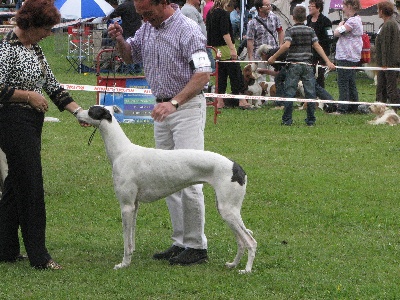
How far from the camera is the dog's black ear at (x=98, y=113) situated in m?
6.21

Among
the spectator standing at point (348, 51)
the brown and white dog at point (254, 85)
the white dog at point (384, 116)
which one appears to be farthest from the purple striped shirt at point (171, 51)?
the brown and white dog at point (254, 85)

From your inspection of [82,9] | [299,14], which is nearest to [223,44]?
[299,14]

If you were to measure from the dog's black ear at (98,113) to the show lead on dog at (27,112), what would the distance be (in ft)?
0.52

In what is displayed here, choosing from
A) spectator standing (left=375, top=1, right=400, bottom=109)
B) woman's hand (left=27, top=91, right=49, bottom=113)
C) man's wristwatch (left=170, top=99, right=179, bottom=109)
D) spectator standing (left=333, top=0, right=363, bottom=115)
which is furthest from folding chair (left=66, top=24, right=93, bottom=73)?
man's wristwatch (left=170, top=99, right=179, bottom=109)

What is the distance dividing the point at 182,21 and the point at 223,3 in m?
10.7

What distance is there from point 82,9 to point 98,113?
17.1 m

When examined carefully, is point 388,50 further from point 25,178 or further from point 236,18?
point 236,18

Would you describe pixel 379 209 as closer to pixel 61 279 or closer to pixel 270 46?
pixel 61 279

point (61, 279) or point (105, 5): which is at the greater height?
point (105, 5)

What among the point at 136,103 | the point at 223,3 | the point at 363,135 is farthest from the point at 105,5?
the point at 363,135

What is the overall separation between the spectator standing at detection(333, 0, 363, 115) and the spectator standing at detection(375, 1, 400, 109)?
41cm

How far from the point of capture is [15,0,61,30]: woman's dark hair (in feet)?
19.3

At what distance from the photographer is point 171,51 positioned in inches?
245

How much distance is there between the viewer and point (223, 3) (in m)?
16.7
